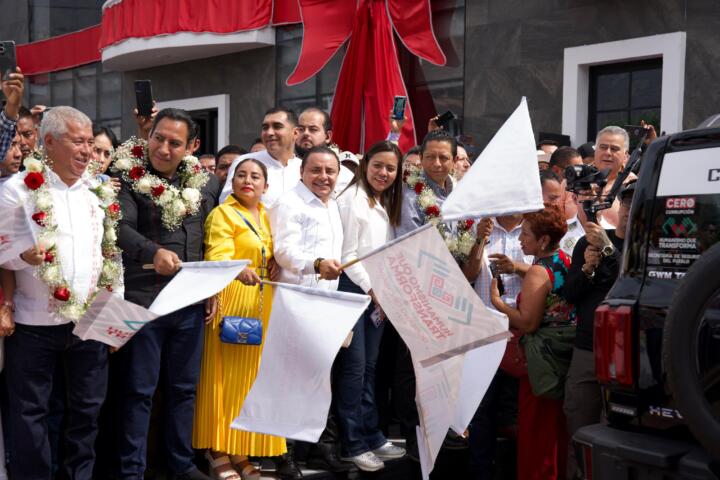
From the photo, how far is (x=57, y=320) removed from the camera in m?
4.91

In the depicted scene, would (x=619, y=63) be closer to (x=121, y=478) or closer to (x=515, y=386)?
(x=515, y=386)

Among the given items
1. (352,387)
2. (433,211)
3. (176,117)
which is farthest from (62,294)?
(433,211)

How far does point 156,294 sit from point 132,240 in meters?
0.37

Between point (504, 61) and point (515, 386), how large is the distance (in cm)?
656

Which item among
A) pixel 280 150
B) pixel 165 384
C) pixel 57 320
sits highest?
pixel 280 150

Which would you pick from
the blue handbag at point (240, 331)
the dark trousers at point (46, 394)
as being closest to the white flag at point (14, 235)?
Result: the dark trousers at point (46, 394)

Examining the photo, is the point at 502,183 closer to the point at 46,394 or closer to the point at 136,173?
the point at 136,173

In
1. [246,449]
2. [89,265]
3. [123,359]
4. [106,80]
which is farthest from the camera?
[106,80]

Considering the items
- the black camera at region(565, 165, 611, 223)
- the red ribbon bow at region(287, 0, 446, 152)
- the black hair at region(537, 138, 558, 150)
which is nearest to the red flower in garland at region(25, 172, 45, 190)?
the black camera at region(565, 165, 611, 223)

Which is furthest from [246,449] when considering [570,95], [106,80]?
[106,80]

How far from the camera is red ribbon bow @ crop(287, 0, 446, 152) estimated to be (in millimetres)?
12328

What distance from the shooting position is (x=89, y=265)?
5.07m

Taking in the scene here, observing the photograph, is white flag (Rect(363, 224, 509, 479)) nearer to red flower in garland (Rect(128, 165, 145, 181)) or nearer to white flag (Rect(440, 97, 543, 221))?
white flag (Rect(440, 97, 543, 221))

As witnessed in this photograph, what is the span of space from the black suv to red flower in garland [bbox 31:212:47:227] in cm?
287
